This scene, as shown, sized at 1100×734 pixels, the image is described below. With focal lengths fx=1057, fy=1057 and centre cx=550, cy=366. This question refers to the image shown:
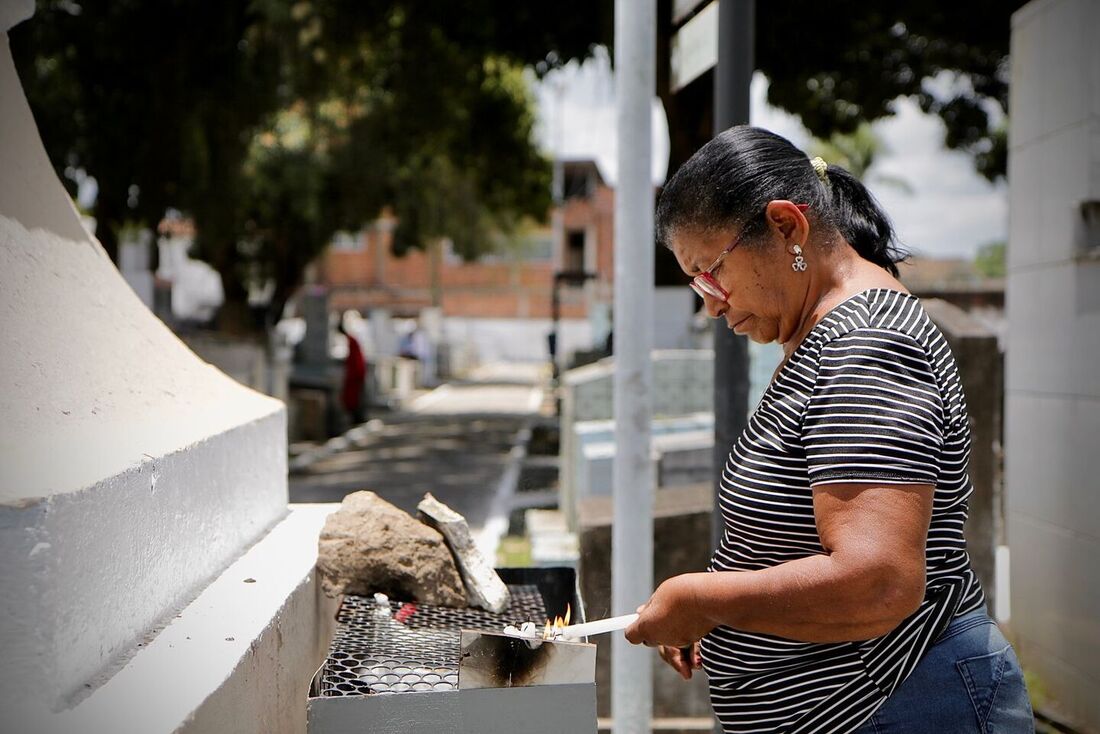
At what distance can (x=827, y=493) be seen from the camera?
159 centimetres

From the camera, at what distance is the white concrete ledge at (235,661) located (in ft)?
5.16

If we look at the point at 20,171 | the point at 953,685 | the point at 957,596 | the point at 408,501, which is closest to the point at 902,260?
the point at 957,596

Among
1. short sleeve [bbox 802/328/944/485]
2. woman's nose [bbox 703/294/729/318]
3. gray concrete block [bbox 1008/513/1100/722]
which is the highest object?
woman's nose [bbox 703/294/729/318]

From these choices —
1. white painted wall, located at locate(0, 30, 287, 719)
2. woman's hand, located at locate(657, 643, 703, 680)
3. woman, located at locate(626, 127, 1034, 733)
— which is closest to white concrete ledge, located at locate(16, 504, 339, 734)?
white painted wall, located at locate(0, 30, 287, 719)

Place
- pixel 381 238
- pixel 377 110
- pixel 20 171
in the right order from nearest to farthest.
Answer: pixel 20 171
pixel 377 110
pixel 381 238

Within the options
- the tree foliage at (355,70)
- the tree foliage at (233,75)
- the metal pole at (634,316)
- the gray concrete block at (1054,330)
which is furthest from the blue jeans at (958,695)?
the tree foliage at (233,75)

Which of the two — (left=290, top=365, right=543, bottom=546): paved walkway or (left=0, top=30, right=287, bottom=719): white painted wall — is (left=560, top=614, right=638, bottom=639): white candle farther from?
(left=290, top=365, right=543, bottom=546): paved walkway

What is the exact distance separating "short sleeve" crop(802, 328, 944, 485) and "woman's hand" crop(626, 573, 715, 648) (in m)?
0.28

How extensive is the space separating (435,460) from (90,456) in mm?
13796

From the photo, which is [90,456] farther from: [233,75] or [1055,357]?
[233,75]

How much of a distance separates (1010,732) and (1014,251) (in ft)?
12.8

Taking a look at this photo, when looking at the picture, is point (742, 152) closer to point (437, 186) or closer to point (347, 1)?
point (347, 1)

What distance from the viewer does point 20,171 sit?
2.56 m

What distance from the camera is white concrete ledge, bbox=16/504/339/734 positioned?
5.16 ft
